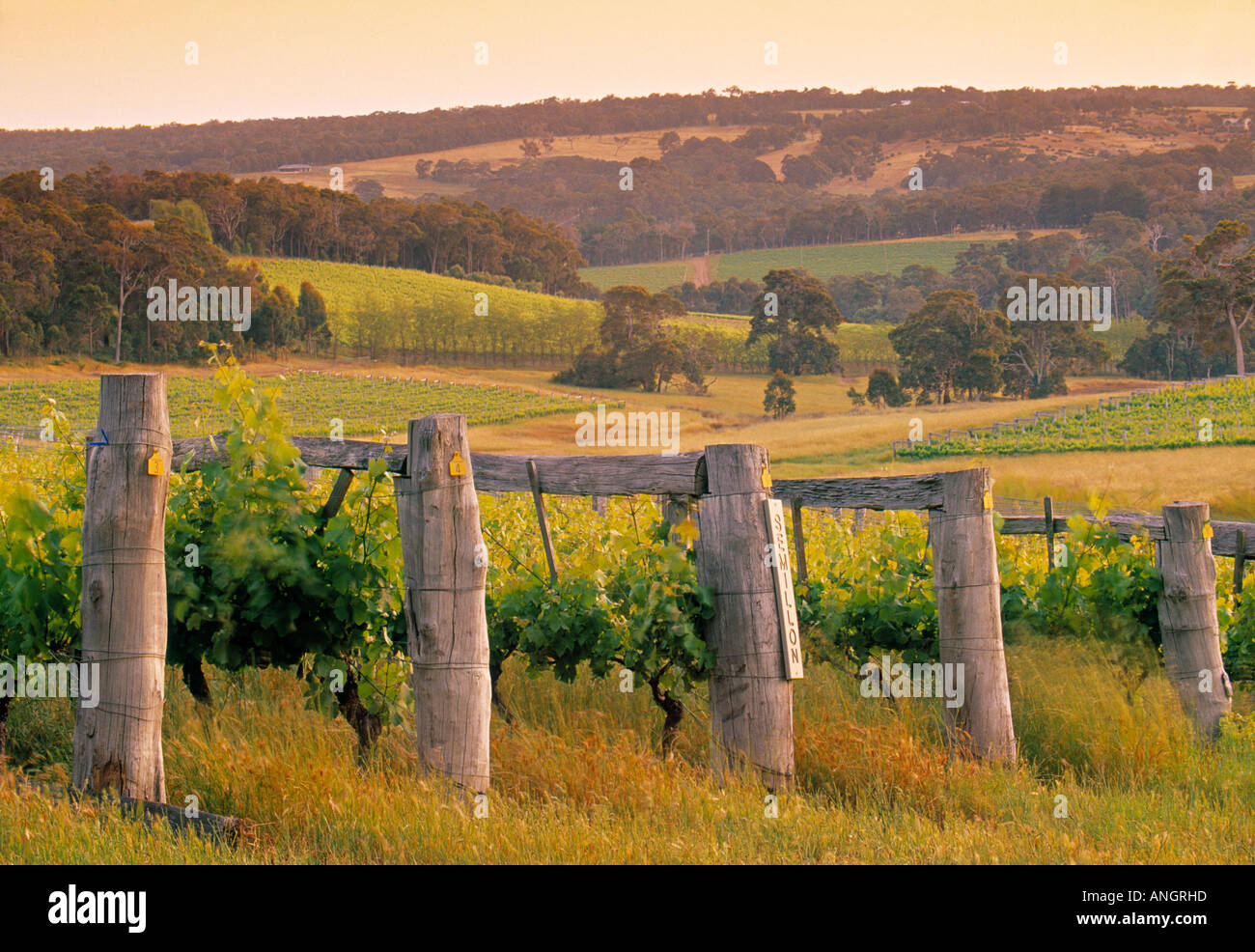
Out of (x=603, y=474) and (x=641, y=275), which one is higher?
(x=641, y=275)

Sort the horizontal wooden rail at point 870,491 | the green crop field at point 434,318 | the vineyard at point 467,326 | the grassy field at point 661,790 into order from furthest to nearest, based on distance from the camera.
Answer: the vineyard at point 467,326, the green crop field at point 434,318, the horizontal wooden rail at point 870,491, the grassy field at point 661,790

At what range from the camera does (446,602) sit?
512cm

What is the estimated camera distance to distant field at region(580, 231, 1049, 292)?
18075 cm

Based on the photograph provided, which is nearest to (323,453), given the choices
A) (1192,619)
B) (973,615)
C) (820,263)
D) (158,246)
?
(973,615)

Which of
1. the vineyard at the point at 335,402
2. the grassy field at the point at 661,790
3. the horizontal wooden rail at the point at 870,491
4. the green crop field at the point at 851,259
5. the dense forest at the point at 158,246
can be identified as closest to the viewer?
the grassy field at the point at 661,790

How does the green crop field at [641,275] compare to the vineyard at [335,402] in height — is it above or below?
above

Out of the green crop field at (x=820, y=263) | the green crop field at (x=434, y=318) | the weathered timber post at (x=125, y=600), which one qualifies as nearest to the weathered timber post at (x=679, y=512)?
the weathered timber post at (x=125, y=600)

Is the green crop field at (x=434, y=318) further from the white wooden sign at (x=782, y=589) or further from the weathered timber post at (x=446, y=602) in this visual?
the weathered timber post at (x=446, y=602)

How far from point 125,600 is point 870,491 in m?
4.15

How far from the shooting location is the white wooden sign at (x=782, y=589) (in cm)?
555

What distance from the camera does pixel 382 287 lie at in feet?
430

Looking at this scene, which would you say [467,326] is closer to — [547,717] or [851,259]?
[851,259]

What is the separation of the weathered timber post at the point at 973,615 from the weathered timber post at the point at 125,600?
4131 mm
